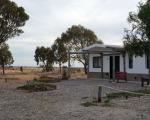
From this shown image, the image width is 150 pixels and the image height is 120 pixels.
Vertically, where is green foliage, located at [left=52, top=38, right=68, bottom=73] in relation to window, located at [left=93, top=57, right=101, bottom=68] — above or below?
above

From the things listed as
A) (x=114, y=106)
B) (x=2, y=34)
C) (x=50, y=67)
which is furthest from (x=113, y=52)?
(x=50, y=67)

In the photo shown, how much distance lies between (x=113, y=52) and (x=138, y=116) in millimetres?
22645

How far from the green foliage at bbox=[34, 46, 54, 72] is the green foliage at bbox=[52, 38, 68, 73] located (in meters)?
1.34

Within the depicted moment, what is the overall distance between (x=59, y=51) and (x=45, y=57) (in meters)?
6.69

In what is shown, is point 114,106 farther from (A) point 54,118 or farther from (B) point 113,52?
(B) point 113,52

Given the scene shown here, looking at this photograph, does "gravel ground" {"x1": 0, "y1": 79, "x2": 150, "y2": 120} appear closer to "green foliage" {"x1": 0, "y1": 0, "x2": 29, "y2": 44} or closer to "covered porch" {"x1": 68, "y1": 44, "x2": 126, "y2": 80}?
"covered porch" {"x1": 68, "y1": 44, "x2": 126, "y2": 80}

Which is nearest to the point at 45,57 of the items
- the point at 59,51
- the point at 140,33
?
the point at 59,51

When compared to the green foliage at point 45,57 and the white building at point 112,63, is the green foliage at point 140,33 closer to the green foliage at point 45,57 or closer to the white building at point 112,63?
the white building at point 112,63

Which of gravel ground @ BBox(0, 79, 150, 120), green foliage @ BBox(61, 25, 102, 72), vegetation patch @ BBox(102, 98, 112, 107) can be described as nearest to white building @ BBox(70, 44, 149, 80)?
vegetation patch @ BBox(102, 98, 112, 107)

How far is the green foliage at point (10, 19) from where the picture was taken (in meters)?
41.7

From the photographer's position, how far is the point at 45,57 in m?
69.4

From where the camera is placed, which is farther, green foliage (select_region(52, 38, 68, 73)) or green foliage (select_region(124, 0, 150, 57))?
green foliage (select_region(52, 38, 68, 73))

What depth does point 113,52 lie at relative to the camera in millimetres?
35406

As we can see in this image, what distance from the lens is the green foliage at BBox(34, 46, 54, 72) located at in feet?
224
